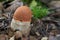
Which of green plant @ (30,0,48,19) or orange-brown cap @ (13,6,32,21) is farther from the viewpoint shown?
green plant @ (30,0,48,19)

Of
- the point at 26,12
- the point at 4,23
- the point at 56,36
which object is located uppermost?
the point at 26,12

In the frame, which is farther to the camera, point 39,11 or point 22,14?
point 39,11

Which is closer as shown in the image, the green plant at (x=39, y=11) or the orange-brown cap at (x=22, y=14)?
the orange-brown cap at (x=22, y=14)

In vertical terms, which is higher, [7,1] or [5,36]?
[7,1]

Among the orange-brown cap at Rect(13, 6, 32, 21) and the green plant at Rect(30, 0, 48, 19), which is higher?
the orange-brown cap at Rect(13, 6, 32, 21)

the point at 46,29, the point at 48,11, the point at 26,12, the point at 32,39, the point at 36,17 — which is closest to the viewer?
the point at 26,12

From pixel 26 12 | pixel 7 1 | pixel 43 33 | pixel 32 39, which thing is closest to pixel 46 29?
pixel 43 33

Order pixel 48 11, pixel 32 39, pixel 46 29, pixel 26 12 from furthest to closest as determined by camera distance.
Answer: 1. pixel 48 11
2. pixel 46 29
3. pixel 32 39
4. pixel 26 12

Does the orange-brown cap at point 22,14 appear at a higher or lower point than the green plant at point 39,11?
higher

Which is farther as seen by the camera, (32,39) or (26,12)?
(32,39)

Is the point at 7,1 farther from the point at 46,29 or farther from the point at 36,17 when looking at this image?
the point at 46,29

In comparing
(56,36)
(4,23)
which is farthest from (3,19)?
(56,36)
